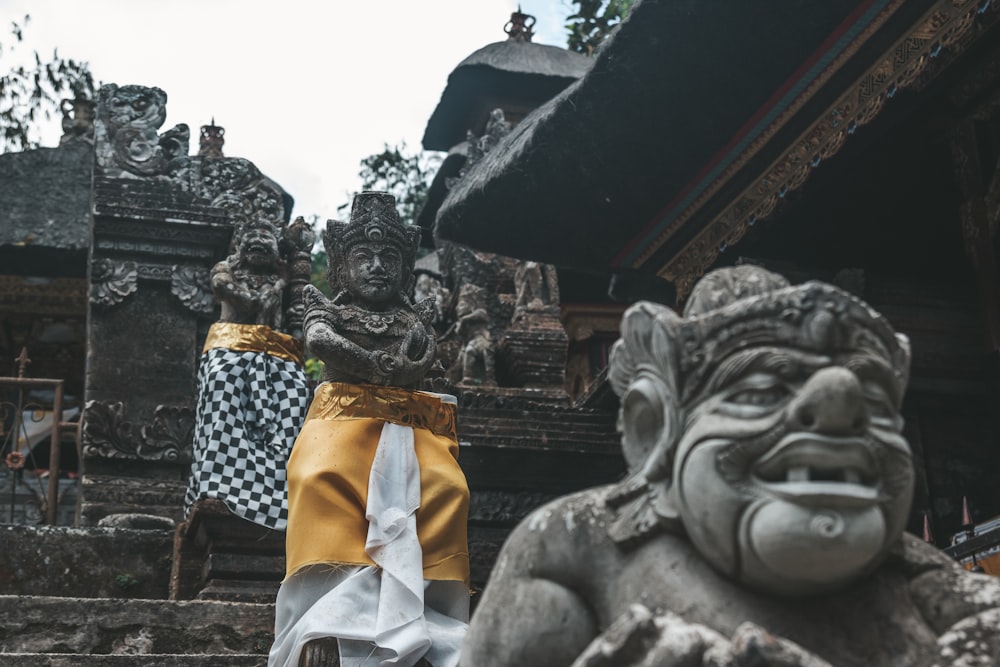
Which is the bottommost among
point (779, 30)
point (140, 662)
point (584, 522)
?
point (140, 662)

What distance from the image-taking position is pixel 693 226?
8523 millimetres

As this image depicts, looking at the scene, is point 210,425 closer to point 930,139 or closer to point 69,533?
point 69,533

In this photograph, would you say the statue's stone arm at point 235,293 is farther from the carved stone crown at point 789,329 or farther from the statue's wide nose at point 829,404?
the statue's wide nose at point 829,404

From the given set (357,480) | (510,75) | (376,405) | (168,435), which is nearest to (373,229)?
(376,405)

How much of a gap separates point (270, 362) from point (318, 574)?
3.06m

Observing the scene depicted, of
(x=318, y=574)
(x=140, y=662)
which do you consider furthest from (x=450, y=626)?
(x=140, y=662)

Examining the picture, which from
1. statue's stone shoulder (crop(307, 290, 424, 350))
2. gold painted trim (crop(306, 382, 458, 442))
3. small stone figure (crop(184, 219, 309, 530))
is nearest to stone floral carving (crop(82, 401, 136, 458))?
small stone figure (crop(184, 219, 309, 530))

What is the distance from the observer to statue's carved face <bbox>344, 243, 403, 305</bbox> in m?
5.71

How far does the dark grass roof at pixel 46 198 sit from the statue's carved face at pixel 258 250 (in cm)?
628

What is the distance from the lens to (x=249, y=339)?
786 centimetres

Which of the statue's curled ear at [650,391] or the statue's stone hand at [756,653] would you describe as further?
the statue's curled ear at [650,391]

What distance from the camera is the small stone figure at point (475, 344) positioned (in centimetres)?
1225

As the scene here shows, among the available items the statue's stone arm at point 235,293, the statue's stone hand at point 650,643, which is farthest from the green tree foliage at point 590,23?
the statue's stone hand at point 650,643

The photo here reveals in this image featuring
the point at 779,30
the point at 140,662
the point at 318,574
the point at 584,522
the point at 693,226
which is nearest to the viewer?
the point at 584,522
